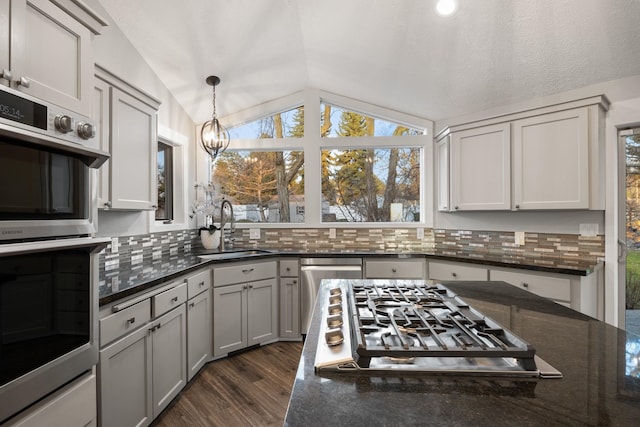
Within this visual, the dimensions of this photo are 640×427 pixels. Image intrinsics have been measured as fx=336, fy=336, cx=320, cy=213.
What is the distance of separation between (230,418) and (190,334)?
2.13 ft

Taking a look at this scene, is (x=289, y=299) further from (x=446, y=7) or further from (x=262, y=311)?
(x=446, y=7)

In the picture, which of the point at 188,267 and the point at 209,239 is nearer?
the point at 188,267

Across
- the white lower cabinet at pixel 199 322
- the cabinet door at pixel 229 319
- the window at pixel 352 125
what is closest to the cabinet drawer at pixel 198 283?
the white lower cabinet at pixel 199 322

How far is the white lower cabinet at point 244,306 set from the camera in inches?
111

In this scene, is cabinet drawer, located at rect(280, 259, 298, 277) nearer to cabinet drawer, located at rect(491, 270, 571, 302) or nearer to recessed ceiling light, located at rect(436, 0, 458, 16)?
cabinet drawer, located at rect(491, 270, 571, 302)

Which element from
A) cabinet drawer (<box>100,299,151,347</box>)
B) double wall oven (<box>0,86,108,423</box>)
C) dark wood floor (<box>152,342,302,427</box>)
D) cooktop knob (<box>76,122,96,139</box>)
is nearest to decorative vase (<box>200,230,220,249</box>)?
dark wood floor (<box>152,342,302,427</box>)

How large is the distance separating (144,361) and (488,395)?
184 cm

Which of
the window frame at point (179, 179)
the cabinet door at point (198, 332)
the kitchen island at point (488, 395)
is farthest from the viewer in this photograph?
the window frame at point (179, 179)

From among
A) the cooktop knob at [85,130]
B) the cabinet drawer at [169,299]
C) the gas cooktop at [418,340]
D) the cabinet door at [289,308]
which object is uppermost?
the cooktop knob at [85,130]

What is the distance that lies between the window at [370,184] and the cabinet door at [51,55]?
2806mm

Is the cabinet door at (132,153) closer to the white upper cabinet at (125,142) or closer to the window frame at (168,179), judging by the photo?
the white upper cabinet at (125,142)

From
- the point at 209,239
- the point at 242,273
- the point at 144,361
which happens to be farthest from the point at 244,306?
the point at 144,361

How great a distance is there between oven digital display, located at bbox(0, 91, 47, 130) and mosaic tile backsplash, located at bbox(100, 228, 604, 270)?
1.37m

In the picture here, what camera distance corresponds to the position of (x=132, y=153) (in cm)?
222
